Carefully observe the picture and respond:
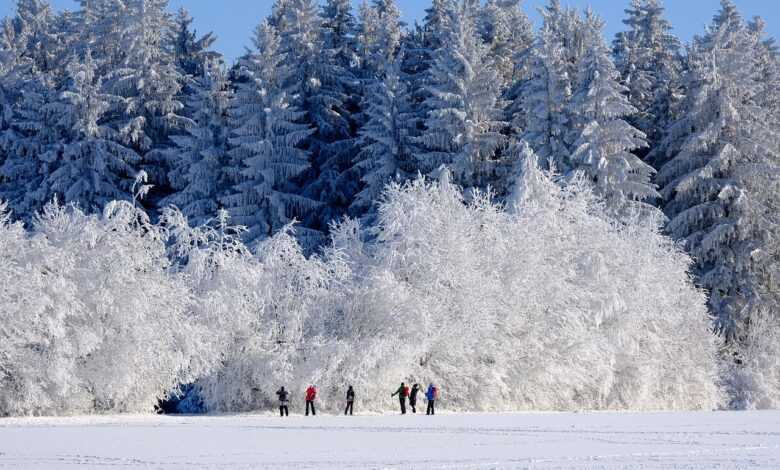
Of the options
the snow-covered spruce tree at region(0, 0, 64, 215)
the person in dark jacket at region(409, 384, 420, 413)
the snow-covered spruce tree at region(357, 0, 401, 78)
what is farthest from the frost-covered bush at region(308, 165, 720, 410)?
the snow-covered spruce tree at region(0, 0, 64, 215)

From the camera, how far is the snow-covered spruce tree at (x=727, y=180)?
47219 mm

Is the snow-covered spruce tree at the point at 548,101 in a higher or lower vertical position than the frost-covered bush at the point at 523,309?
higher

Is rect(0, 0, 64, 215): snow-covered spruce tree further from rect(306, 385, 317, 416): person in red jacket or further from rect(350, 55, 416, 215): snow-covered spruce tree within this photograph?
rect(306, 385, 317, 416): person in red jacket

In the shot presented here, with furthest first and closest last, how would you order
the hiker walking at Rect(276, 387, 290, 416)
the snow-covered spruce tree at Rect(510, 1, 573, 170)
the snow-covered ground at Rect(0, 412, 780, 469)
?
the snow-covered spruce tree at Rect(510, 1, 573, 170)
the hiker walking at Rect(276, 387, 290, 416)
the snow-covered ground at Rect(0, 412, 780, 469)

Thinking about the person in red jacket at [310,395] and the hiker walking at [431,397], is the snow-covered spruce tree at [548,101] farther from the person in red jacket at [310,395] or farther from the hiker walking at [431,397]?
the person in red jacket at [310,395]

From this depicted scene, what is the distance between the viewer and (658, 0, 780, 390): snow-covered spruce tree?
47.2 meters

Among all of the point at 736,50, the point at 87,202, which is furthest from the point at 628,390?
the point at 87,202

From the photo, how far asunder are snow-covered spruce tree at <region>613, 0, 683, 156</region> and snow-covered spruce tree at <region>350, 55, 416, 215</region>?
10.6m

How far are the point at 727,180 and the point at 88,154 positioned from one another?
29.6 meters

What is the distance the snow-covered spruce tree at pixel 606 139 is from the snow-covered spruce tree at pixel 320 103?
11.9 m

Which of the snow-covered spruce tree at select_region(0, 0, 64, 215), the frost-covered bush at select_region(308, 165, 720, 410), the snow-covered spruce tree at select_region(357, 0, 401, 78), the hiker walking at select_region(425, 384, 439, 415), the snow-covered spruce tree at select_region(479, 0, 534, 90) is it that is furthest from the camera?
the snow-covered spruce tree at select_region(479, 0, 534, 90)

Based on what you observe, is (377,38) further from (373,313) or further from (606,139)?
(373,313)

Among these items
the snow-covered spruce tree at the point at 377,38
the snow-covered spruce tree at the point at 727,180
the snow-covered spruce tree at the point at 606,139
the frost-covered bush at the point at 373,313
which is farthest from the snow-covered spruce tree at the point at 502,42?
the frost-covered bush at the point at 373,313

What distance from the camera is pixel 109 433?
969 inches
